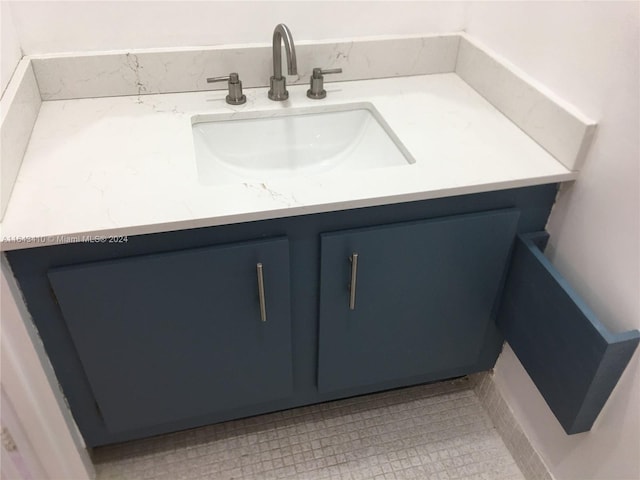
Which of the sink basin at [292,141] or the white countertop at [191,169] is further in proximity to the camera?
the sink basin at [292,141]

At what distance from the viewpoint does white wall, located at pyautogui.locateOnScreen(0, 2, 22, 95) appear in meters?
1.15

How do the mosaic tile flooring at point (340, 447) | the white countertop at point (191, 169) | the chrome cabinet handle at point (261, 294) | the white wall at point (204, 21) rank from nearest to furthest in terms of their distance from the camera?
Answer: 1. the white countertop at point (191, 169)
2. the chrome cabinet handle at point (261, 294)
3. the white wall at point (204, 21)
4. the mosaic tile flooring at point (340, 447)

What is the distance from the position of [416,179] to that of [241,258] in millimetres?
396

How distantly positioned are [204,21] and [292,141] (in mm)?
369

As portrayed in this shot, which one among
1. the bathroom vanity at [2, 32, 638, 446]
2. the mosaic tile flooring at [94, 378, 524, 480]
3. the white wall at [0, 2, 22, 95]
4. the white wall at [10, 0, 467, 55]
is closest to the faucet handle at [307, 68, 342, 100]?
the bathroom vanity at [2, 32, 638, 446]

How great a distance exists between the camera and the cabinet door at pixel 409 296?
3.85ft

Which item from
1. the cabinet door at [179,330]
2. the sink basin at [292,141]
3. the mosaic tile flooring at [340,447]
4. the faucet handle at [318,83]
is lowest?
the mosaic tile flooring at [340,447]

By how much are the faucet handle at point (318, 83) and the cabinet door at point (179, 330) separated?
0.50 m

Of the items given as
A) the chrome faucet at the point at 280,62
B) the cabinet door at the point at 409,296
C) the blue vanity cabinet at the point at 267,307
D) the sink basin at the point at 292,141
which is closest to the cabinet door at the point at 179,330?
the blue vanity cabinet at the point at 267,307

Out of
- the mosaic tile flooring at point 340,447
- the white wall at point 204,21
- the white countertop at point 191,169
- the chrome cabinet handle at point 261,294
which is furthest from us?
the mosaic tile flooring at point 340,447

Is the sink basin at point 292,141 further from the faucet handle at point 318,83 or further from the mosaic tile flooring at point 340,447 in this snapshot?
the mosaic tile flooring at point 340,447

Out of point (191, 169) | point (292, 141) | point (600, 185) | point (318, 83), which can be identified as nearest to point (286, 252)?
point (191, 169)

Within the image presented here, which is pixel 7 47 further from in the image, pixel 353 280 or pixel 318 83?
pixel 353 280

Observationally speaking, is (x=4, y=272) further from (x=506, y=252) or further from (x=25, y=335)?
(x=506, y=252)
